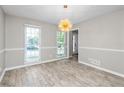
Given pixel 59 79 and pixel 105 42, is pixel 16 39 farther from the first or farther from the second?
pixel 105 42

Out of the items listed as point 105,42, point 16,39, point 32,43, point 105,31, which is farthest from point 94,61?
point 16,39

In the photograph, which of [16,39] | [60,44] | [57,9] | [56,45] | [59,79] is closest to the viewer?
[59,79]

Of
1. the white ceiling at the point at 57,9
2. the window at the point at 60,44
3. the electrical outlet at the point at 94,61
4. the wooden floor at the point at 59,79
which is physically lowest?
the wooden floor at the point at 59,79

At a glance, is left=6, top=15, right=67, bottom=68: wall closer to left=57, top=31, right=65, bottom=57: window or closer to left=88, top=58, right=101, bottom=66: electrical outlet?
left=57, top=31, right=65, bottom=57: window

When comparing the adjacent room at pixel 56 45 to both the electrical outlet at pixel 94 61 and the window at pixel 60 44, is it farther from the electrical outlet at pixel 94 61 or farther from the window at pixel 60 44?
the window at pixel 60 44

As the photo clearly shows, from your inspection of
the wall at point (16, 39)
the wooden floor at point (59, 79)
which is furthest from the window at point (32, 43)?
the wooden floor at point (59, 79)

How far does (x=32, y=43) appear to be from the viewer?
542 cm

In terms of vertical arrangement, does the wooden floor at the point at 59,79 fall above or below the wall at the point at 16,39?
below

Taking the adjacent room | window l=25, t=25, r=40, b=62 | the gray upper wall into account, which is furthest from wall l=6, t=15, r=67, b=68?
the gray upper wall

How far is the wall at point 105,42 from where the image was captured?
3691 millimetres

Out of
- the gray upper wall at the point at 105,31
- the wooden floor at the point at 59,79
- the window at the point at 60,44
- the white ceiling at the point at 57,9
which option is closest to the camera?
the wooden floor at the point at 59,79

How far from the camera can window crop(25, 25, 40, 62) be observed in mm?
5175

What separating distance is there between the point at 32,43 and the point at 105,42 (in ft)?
11.3
